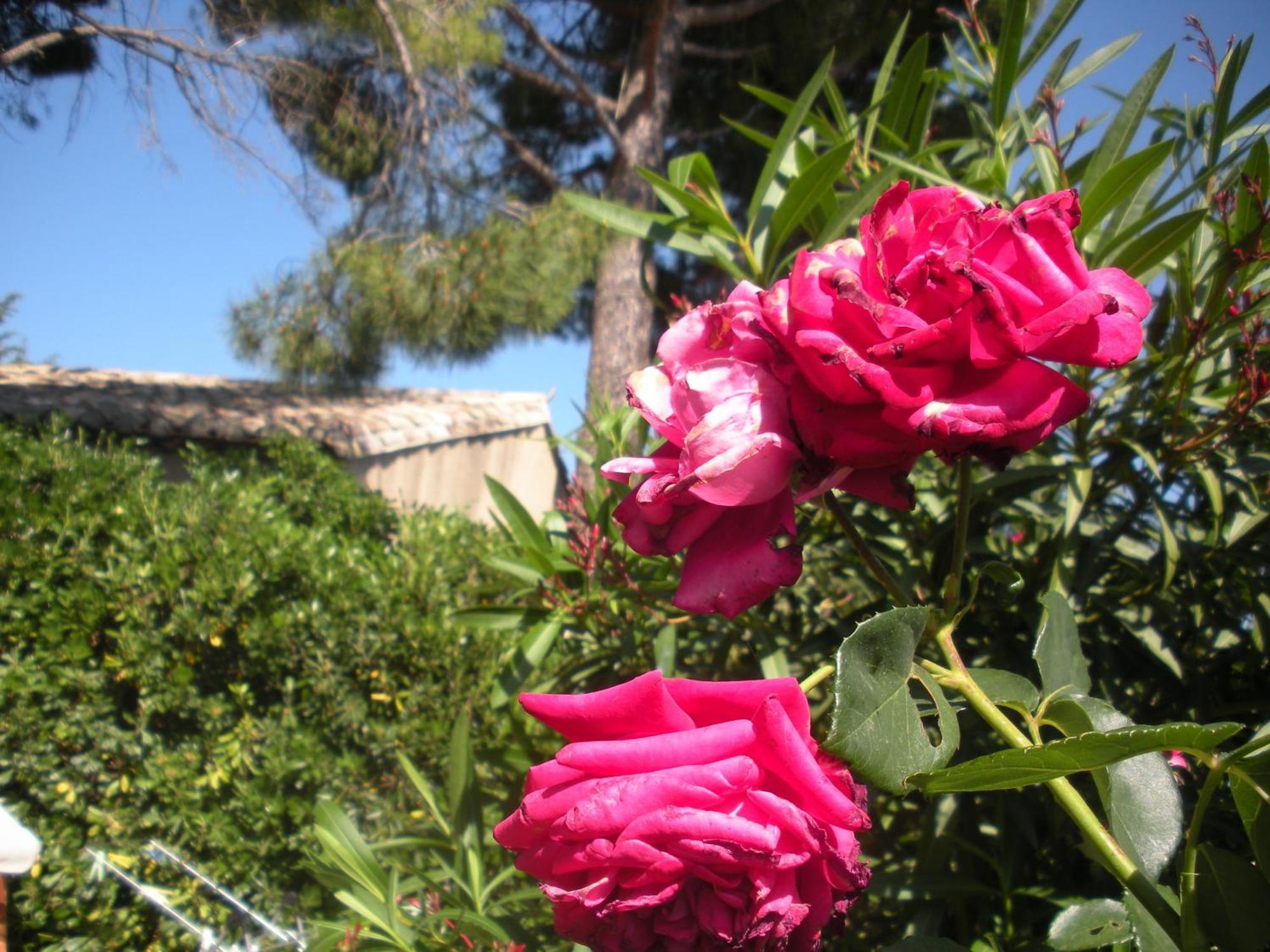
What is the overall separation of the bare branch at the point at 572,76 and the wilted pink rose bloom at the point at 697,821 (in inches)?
332

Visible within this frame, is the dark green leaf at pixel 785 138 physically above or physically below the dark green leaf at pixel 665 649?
above

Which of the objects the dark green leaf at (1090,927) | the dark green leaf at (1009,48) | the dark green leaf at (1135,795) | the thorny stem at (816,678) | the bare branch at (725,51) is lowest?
the dark green leaf at (1090,927)

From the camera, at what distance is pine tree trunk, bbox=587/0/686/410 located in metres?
7.98

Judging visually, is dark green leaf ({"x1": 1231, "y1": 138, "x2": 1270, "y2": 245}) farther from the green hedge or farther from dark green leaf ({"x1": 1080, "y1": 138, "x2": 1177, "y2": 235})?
the green hedge

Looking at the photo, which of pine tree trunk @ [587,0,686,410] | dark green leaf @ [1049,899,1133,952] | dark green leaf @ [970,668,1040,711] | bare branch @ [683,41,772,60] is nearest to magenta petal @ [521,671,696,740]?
dark green leaf @ [970,668,1040,711]

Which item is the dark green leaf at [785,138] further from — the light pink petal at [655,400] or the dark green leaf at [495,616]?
the dark green leaf at [495,616]

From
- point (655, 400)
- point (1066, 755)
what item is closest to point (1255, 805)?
point (1066, 755)

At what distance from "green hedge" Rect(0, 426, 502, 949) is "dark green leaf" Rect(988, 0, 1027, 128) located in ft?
7.90

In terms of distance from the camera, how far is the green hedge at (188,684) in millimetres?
2818

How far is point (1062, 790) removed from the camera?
1.62ft

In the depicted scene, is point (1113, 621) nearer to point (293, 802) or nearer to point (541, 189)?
point (293, 802)

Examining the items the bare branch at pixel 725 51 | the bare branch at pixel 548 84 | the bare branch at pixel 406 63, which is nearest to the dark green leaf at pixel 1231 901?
the bare branch at pixel 406 63

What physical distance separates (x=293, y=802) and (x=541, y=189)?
8.23 meters

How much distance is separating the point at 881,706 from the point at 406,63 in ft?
23.7
